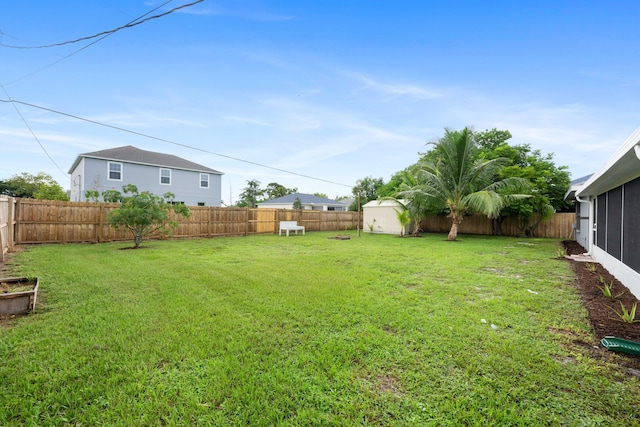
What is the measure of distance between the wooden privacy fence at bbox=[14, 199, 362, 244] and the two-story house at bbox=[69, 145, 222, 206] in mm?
6966

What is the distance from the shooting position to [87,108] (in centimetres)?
1094

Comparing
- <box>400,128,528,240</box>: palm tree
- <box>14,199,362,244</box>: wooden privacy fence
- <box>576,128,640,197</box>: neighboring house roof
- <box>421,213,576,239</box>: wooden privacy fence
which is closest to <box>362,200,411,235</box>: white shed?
<box>400,128,528,240</box>: palm tree

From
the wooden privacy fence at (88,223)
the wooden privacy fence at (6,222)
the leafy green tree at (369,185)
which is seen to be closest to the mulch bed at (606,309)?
the wooden privacy fence at (6,222)

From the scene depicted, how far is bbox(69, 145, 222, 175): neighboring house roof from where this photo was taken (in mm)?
17069

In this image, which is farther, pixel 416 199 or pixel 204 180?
pixel 204 180

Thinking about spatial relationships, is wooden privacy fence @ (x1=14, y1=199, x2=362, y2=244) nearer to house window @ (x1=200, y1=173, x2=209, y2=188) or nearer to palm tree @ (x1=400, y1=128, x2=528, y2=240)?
house window @ (x1=200, y1=173, x2=209, y2=188)

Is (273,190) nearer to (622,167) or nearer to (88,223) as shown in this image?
(88,223)

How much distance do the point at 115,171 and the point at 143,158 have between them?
191 cm

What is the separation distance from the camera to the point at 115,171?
56.8 ft

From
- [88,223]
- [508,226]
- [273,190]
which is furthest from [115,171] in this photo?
[273,190]

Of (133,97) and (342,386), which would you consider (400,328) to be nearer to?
(342,386)

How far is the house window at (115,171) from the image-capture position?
17125 millimetres

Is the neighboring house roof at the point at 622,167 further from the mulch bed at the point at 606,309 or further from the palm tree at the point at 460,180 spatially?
the palm tree at the point at 460,180

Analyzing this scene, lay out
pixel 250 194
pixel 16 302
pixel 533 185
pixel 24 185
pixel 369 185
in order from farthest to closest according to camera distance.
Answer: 1. pixel 250 194
2. pixel 369 185
3. pixel 24 185
4. pixel 533 185
5. pixel 16 302
